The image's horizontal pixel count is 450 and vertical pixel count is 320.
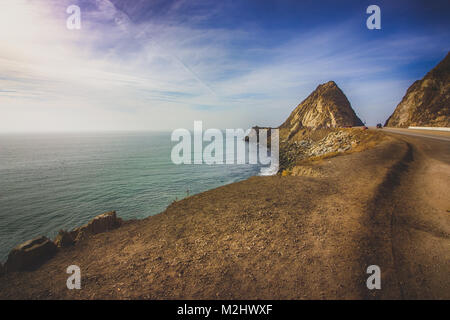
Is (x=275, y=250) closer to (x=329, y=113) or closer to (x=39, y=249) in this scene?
(x=39, y=249)

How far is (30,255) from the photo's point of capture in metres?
6.66

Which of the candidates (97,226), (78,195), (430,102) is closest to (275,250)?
(97,226)

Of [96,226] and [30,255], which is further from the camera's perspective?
[96,226]

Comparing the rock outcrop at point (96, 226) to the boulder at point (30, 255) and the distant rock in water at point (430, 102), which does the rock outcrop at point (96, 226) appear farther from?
the distant rock in water at point (430, 102)

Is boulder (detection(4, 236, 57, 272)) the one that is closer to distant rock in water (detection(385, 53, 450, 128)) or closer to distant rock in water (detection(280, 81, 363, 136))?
distant rock in water (detection(385, 53, 450, 128))

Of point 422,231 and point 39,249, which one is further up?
point 422,231

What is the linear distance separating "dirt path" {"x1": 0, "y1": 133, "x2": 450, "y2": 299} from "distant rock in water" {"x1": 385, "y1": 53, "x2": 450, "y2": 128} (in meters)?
51.8

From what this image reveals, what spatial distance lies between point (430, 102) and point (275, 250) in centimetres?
7023

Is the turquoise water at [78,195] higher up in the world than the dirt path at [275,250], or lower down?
lower down

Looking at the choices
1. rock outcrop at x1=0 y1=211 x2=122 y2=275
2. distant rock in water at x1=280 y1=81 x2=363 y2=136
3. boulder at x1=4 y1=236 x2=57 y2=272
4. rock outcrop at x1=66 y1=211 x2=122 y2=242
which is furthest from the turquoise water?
distant rock in water at x1=280 y1=81 x2=363 y2=136

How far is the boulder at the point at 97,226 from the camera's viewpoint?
28.5 feet

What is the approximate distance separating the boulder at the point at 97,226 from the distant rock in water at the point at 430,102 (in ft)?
220

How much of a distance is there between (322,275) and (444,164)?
1651 centimetres

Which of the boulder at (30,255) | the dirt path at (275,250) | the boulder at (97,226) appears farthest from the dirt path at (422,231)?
the boulder at (30,255)
